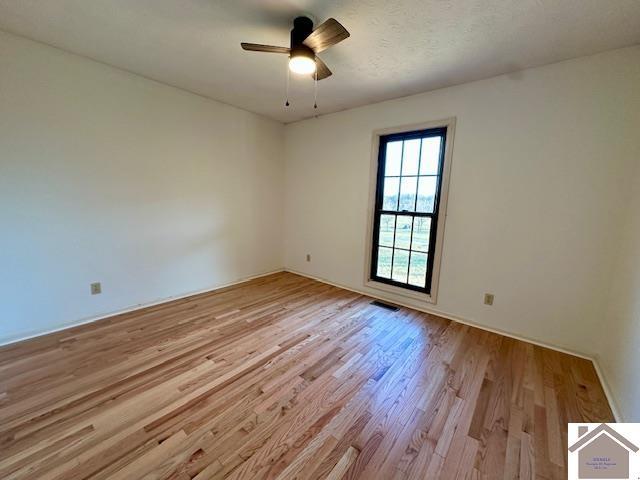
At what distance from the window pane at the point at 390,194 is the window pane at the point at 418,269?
66 cm

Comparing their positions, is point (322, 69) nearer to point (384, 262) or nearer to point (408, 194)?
point (408, 194)

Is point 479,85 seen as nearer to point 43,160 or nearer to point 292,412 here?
point 292,412

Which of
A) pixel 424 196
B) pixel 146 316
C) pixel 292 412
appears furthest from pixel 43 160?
pixel 424 196

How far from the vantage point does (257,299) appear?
3211 mm

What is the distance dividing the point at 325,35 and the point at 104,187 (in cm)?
249

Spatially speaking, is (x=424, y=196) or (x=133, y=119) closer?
(x=133, y=119)

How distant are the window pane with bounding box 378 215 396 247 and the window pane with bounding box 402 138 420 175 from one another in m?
0.58

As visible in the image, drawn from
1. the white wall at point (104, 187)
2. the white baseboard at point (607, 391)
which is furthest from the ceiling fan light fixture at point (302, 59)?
the white baseboard at point (607, 391)

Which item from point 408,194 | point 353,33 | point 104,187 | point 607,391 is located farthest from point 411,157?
point 104,187

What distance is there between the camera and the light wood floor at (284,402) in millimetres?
1241

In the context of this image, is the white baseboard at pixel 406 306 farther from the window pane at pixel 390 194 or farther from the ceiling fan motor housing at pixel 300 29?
the ceiling fan motor housing at pixel 300 29

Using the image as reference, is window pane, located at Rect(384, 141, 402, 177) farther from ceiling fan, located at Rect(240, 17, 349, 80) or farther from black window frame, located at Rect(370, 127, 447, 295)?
ceiling fan, located at Rect(240, 17, 349, 80)

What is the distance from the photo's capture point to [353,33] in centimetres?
187

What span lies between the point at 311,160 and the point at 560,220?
3.00 m
